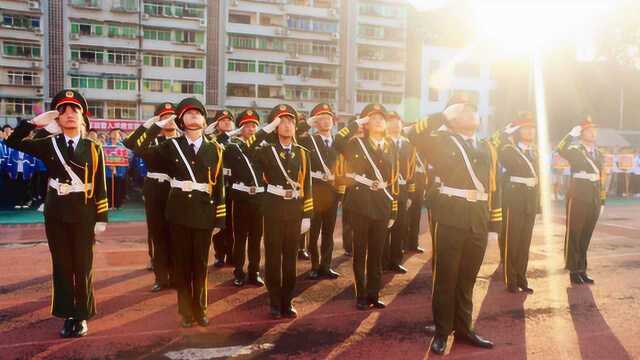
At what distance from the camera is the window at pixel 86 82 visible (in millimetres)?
53562

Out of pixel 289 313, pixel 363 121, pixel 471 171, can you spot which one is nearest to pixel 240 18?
pixel 363 121

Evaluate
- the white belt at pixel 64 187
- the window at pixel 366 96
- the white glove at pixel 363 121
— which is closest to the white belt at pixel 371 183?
the white glove at pixel 363 121

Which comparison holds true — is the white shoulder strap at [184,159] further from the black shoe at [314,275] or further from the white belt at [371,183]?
the black shoe at [314,275]

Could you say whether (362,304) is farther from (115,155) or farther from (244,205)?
(115,155)

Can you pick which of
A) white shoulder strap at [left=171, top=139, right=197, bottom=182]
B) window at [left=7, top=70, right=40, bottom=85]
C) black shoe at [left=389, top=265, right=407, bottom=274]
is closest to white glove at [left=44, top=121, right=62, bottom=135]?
white shoulder strap at [left=171, top=139, right=197, bottom=182]

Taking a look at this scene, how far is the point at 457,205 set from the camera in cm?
581

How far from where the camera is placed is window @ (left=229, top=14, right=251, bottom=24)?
58906mm

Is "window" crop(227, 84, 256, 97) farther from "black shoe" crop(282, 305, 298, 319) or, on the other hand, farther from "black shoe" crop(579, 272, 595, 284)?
"black shoe" crop(282, 305, 298, 319)

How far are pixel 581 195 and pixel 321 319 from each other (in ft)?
14.9

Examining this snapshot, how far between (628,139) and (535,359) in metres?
52.1

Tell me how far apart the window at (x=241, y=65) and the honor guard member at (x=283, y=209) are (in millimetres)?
52780

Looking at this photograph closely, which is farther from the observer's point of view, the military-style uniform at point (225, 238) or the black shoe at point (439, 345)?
the military-style uniform at point (225, 238)

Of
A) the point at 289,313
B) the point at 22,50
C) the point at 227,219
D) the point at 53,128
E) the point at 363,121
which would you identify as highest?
the point at 22,50

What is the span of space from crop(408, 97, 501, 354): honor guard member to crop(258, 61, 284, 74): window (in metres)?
54.2
